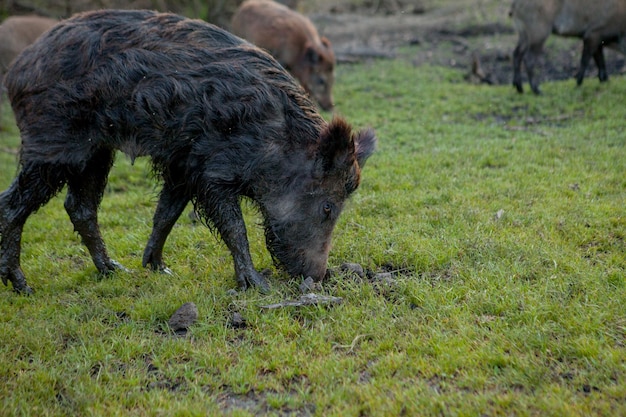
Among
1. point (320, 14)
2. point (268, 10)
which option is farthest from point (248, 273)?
point (320, 14)

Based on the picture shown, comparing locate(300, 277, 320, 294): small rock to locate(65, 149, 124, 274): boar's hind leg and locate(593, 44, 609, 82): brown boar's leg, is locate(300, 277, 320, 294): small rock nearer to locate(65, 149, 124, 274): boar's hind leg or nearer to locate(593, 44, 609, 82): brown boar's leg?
locate(65, 149, 124, 274): boar's hind leg

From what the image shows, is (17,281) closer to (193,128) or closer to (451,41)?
(193,128)

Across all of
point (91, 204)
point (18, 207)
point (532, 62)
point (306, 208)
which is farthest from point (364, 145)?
point (532, 62)

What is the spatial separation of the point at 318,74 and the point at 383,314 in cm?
849

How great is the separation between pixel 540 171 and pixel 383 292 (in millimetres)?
3420

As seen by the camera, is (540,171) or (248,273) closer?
(248,273)

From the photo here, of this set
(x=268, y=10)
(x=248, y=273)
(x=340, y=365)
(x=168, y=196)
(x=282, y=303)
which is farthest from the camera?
(x=268, y=10)

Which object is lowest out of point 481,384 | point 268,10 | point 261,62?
point 268,10

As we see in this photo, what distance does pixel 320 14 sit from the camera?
20.7 metres

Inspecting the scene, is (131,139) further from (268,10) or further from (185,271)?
(268,10)

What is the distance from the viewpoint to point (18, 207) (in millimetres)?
5266

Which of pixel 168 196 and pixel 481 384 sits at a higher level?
pixel 481 384

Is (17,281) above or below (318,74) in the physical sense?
above

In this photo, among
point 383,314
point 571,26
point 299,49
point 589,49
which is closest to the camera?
point 383,314
